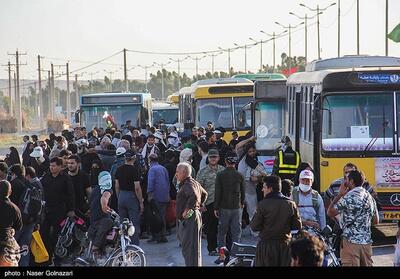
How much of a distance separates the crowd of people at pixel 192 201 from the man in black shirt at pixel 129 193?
0.05ft

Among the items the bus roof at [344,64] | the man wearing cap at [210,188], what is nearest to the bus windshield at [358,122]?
the man wearing cap at [210,188]

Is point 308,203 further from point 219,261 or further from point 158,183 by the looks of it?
point 158,183

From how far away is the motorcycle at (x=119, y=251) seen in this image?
12905mm

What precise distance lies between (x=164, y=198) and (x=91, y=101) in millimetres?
16837

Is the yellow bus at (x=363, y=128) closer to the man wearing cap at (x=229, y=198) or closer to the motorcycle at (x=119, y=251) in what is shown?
the man wearing cap at (x=229, y=198)

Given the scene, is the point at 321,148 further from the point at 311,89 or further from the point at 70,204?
the point at 70,204

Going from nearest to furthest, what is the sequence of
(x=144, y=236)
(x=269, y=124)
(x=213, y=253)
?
1. (x=213, y=253)
2. (x=144, y=236)
3. (x=269, y=124)

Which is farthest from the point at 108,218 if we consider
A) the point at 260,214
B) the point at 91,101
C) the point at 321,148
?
the point at 91,101

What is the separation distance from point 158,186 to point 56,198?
3079 millimetres

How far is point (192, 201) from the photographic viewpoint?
13.0 meters

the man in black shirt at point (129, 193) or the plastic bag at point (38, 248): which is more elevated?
the man in black shirt at point (129, 193)

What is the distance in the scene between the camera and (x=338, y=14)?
5728 centimetres

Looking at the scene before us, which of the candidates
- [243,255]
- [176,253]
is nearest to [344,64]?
[176,253]

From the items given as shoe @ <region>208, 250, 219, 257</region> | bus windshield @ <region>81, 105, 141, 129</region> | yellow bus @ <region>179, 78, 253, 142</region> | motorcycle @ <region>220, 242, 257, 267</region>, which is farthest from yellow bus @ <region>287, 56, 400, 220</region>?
bus windshield @ <region>81, 105, 141, 129</region>
